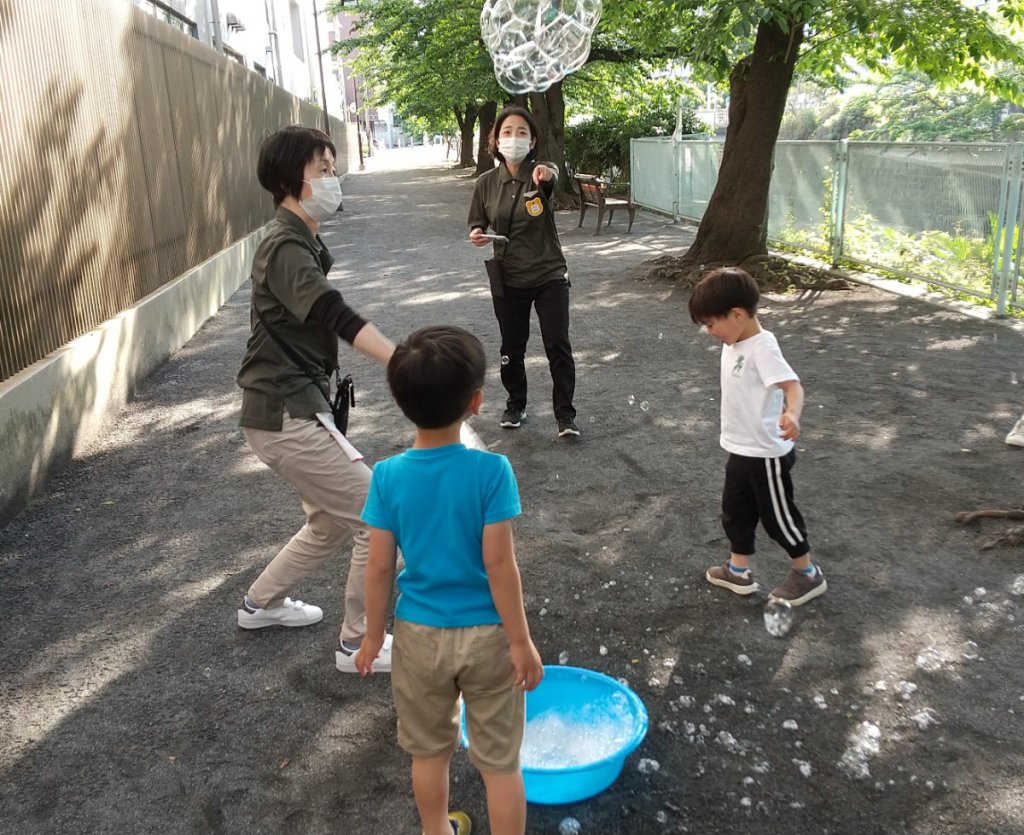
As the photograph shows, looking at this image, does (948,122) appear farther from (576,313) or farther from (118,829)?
(118,829)

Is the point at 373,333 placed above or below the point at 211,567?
above

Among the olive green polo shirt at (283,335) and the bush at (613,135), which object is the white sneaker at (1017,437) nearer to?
the olive green polo shirt at (283,335)

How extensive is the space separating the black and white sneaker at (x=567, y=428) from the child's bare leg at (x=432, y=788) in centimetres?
376

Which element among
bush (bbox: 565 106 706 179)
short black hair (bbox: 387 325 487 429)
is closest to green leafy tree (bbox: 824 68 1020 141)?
bush (bbox: 565 106 706 179)

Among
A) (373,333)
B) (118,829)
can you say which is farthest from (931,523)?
(118,829)

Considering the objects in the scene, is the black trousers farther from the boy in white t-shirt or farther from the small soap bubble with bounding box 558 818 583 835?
the small soap bubble with bounding box 558 818 583 835

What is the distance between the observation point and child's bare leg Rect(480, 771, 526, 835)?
2.26 metres

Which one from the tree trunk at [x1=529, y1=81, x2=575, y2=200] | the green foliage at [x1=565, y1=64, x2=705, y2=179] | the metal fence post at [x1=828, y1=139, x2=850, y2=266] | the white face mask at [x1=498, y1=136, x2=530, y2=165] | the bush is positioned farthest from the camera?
the green foliage at [x1=565, y1=64, x2=705, y2=179]

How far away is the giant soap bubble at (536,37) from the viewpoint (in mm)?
6703

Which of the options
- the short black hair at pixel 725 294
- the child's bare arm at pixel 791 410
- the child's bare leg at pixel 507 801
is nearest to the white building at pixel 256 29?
the short black hair at pixel 725 294

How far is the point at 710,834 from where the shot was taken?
2.61m

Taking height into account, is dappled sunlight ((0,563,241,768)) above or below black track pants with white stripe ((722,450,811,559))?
below

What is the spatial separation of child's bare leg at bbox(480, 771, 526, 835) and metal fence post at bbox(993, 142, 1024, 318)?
851cm

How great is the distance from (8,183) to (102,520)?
2188 mm
